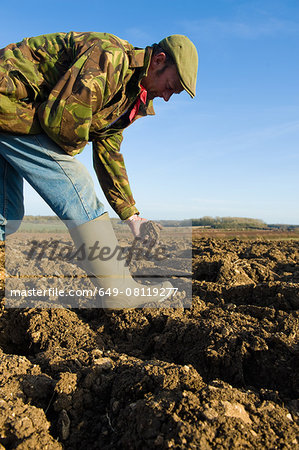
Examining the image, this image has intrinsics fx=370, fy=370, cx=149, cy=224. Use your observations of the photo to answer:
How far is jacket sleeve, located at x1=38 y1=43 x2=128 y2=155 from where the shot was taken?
6.62 ft

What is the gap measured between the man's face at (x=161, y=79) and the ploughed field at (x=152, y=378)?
5.03 feet

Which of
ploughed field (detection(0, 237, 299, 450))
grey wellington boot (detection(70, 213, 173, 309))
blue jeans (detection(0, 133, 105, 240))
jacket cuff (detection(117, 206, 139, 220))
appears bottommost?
ploughed field (detection(0, 237, 299, 450))

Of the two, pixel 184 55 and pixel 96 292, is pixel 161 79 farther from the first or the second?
pixel 96 292

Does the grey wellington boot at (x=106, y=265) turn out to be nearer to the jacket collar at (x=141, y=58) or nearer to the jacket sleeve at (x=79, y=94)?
the jacket sleeve at (x=79, y=94)

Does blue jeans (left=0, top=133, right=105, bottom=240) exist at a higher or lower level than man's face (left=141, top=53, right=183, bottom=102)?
lower

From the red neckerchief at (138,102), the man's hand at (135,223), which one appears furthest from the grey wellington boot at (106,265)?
the red neckerchief at (138,102)

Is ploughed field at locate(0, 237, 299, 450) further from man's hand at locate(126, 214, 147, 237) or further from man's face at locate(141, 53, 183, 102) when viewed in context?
man's face at locate(141, 53, 183, 102)

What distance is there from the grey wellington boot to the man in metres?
0.03

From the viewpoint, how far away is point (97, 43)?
6.88ft

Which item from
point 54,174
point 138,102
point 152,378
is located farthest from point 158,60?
point 152,378

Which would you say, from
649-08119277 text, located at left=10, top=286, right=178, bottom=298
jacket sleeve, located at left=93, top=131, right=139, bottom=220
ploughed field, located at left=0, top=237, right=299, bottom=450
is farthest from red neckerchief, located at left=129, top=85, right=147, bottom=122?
ploughed field, located at left=0, top=237, right=299, bottom=450

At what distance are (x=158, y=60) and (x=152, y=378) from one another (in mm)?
1933

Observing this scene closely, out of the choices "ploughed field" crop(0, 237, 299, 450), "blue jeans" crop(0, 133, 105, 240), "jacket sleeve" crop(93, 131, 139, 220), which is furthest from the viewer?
"jacket sleeve" crop(93, 131, 139, 220)

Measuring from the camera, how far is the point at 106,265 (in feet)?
7.86
